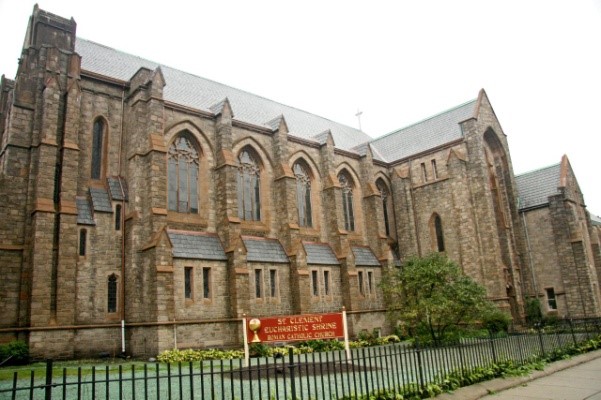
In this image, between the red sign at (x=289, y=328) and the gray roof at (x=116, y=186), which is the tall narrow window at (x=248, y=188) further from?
the red sign at (x=289, y=328)

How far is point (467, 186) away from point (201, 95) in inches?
732

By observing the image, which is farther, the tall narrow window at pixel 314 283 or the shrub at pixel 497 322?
the tall narrow window at pixel 314 283

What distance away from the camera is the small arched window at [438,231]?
110ft

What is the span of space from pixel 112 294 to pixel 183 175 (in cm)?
700

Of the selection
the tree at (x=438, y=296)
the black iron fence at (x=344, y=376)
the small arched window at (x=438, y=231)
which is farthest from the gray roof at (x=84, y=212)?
the small arched window at (x=438, y=231)

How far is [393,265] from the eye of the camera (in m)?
32.2

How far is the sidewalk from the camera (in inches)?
427

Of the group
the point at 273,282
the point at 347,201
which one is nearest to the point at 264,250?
the point at 273,282

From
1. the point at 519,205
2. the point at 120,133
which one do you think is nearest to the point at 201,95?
the point at 120,133

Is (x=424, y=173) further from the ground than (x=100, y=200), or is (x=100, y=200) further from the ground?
(x=424, y=173)

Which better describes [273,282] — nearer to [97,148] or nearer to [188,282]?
[188,282]

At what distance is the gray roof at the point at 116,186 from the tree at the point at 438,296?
568 inches

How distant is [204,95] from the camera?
99.3 ft

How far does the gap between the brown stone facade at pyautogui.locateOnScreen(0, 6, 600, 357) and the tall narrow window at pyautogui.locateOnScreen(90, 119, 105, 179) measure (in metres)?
0.05
